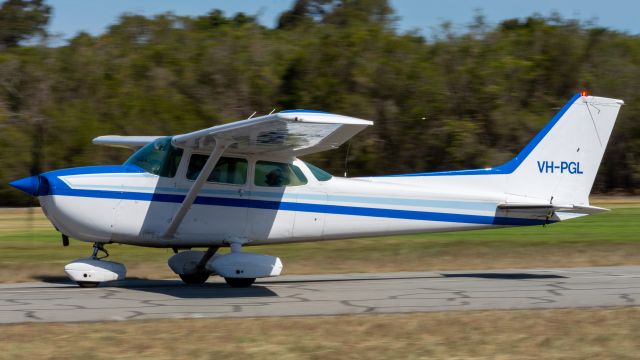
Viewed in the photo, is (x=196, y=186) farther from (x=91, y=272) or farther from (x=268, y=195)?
(x=91, y=272)

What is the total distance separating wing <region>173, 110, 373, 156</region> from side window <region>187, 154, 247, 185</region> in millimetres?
177

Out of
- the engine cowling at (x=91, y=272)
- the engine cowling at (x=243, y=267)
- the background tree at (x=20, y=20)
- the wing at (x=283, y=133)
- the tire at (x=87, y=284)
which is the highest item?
the background tree at (x=20, y=20)

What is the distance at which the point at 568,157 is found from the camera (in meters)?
12.8

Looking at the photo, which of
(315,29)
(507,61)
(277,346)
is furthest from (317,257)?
(315,29)

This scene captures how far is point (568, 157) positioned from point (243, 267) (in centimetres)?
515

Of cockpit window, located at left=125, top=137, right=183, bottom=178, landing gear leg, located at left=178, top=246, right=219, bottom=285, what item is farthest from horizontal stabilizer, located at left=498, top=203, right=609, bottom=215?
cockpit window, located at left=125, top=137, right=183, bottom=178

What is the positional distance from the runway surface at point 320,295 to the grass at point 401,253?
113 centimetres

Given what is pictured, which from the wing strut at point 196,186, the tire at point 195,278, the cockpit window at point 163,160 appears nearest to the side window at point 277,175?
the wing strut at point 196,186

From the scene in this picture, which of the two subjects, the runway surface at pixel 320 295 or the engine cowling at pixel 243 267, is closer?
the runway surface at pixel 320 295

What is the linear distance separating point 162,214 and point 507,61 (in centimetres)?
2408

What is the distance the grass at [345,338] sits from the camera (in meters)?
7.00

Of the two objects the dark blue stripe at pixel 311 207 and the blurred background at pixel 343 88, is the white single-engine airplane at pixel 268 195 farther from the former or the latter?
the blurred background at pixel 343 88

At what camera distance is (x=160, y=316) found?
8750mm

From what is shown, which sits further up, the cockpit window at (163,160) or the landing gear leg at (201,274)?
the cockpit window at (163,160)
